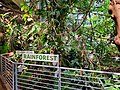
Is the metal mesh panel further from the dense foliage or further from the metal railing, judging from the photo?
the dense foliage

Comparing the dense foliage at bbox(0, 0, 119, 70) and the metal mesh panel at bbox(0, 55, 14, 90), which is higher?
the dense foliage at bbox(0, 0, 119, 70)

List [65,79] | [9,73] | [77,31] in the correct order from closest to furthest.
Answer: [77,31] → [65,79] → [9,73]

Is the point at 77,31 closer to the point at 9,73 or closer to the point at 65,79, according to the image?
the point at 65,79

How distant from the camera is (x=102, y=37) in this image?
389 centimetres

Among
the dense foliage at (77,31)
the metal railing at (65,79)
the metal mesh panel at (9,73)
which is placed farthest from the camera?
the metal mesh panel at (9,73)

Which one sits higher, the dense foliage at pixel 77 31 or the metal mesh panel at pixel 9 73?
the dense foliage at pixel 77 31

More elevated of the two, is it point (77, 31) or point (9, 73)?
point (77, 31)

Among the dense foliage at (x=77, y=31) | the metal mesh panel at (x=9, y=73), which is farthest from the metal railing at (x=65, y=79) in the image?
the dense foliage at (x=77, y=31)

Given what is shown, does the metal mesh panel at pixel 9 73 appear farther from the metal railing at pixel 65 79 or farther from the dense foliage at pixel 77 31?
the dense foliage at pixel 77 31

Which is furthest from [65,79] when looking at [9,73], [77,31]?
[9,73]

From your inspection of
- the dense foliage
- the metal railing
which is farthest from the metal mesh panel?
the dense foliage

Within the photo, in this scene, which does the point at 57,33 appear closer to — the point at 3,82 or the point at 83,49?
the point at 83,49

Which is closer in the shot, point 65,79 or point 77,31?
point 77,31

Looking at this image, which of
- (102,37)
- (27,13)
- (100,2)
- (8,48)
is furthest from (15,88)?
(8,48)
